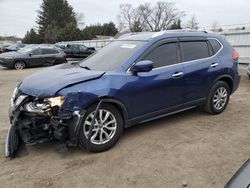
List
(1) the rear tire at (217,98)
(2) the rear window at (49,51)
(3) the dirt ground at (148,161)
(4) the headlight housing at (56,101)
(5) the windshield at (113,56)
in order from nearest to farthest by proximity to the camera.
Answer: (3) the dirt ground at (148,161)
(4) the headlight housing at (56,101)
(5) the windshield at (113,56)
(1) the rear tire at (217,98)
(2) the rear window at (49,51)

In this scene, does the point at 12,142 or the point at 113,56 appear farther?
the point at 113,56

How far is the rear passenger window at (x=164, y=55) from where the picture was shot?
188 inches

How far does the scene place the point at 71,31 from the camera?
52.4 m

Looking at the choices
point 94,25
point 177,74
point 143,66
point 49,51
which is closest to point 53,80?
point 143,66

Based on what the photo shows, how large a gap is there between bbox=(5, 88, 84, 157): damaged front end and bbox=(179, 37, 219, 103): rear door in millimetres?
2263

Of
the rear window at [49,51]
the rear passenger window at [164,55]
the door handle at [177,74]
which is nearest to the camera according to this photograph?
the rear passenger window at [164,55]

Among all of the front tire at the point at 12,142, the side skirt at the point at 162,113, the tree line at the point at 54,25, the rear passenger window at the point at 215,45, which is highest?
the tree line at the point at 54,25

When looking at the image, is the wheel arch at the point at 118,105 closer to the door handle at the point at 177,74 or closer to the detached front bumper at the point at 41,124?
the detached front bumper at the point at 41,124

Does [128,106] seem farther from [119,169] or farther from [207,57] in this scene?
[207,57]

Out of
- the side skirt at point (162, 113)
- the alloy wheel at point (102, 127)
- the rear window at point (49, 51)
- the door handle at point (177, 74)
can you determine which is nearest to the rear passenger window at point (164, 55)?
the door handle at point (177, 74)

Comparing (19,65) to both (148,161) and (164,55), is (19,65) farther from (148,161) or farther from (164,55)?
(148,161)

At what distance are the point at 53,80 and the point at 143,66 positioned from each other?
137cm

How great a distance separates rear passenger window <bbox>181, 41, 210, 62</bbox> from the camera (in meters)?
5.24

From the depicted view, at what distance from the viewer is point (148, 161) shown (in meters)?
3.88
